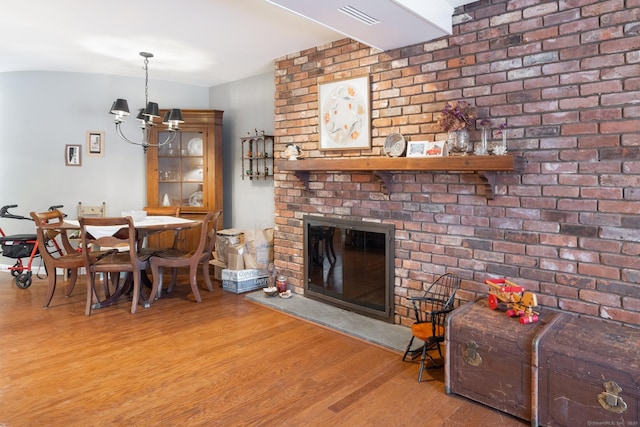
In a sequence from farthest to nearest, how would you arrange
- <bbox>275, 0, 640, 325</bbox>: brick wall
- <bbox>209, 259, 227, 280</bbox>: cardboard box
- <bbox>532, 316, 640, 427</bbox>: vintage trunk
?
<bbox>209, 259, 227, 280</bbox>: cardboard box
<bbox>275, 0, 640, 325</bbox>: brick wall
<bbox>532, 316, 640, 427</bbox>: vintage trunk

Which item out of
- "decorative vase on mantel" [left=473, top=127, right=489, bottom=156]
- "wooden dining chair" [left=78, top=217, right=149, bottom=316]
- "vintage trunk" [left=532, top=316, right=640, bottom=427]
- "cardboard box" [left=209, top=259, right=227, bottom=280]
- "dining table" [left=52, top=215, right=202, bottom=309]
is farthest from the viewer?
"cardboard box" [left=209, top=259, right=227, bottom=280]

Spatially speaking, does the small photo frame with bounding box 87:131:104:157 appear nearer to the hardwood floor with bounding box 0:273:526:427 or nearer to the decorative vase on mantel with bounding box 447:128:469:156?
the hardwood floor with bounding box 0:273:526:427

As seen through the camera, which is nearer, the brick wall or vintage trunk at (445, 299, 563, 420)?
vintage trunk at (445, 299, 563, 420)

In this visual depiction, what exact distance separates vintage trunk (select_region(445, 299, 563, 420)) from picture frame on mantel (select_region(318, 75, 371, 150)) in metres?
1.74

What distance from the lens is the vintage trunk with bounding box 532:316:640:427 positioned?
1866 millimetres

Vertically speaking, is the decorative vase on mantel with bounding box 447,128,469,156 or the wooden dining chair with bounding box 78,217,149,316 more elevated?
the decorative vase on mantel with bounding box 447,128,469,156

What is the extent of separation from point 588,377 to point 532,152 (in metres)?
1.34

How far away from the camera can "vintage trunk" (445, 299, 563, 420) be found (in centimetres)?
216

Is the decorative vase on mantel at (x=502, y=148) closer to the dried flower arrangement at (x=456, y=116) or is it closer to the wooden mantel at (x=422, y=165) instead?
the wooden mantel at (x=422, y=165)

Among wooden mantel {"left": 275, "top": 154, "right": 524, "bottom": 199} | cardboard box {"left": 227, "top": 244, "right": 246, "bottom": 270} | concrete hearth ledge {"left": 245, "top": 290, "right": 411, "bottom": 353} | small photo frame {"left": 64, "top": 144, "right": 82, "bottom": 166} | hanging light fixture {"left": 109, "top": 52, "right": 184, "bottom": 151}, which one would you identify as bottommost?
concrete hearth ledge {"left": 245, "top": 290, "right": 411, "bottom": 353}

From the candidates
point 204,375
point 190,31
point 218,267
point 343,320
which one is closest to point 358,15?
point 190,31

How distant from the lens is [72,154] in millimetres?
5496

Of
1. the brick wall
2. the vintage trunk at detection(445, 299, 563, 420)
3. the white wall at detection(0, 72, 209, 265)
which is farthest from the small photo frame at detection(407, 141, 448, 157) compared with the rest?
the white wall at detection(0, 72, 209, 265)

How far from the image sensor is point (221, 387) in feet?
8.36
